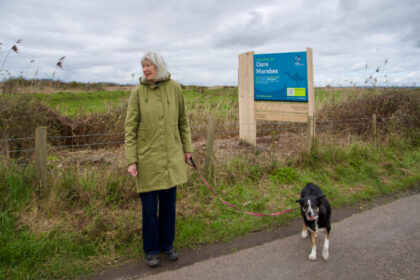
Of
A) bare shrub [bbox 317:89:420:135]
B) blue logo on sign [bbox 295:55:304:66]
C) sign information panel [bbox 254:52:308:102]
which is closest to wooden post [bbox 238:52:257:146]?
sign information panel [bbox 254:52:308:102]

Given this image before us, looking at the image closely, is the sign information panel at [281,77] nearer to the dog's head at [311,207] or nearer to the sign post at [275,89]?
the sign post at [275,89]

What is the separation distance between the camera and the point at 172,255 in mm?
3662

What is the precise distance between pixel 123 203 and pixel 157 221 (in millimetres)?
1399

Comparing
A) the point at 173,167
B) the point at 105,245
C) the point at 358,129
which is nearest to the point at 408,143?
the point at 358,129

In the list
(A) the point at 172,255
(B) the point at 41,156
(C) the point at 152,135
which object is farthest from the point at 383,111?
(B) the point at 41,156

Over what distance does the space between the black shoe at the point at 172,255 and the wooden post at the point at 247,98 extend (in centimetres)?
486

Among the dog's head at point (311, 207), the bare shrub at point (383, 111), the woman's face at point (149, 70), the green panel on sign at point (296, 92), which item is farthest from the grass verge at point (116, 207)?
the bare shrub at point (383, 111)

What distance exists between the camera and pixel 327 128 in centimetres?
940

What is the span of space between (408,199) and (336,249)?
2663mm

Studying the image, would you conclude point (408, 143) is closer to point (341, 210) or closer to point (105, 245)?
point (341, 210)

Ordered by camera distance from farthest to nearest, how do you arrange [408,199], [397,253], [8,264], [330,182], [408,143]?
[408,143]
[330,182]
[408,199]
[397,253]
[8,264]

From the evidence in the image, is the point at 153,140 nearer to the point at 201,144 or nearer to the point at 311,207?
the point at 311,207

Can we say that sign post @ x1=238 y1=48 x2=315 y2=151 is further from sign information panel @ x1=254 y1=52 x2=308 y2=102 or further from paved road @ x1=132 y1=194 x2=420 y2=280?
paved road @ x1=132 y1=194 x2=420 y2=280

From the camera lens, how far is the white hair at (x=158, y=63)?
125 inches
